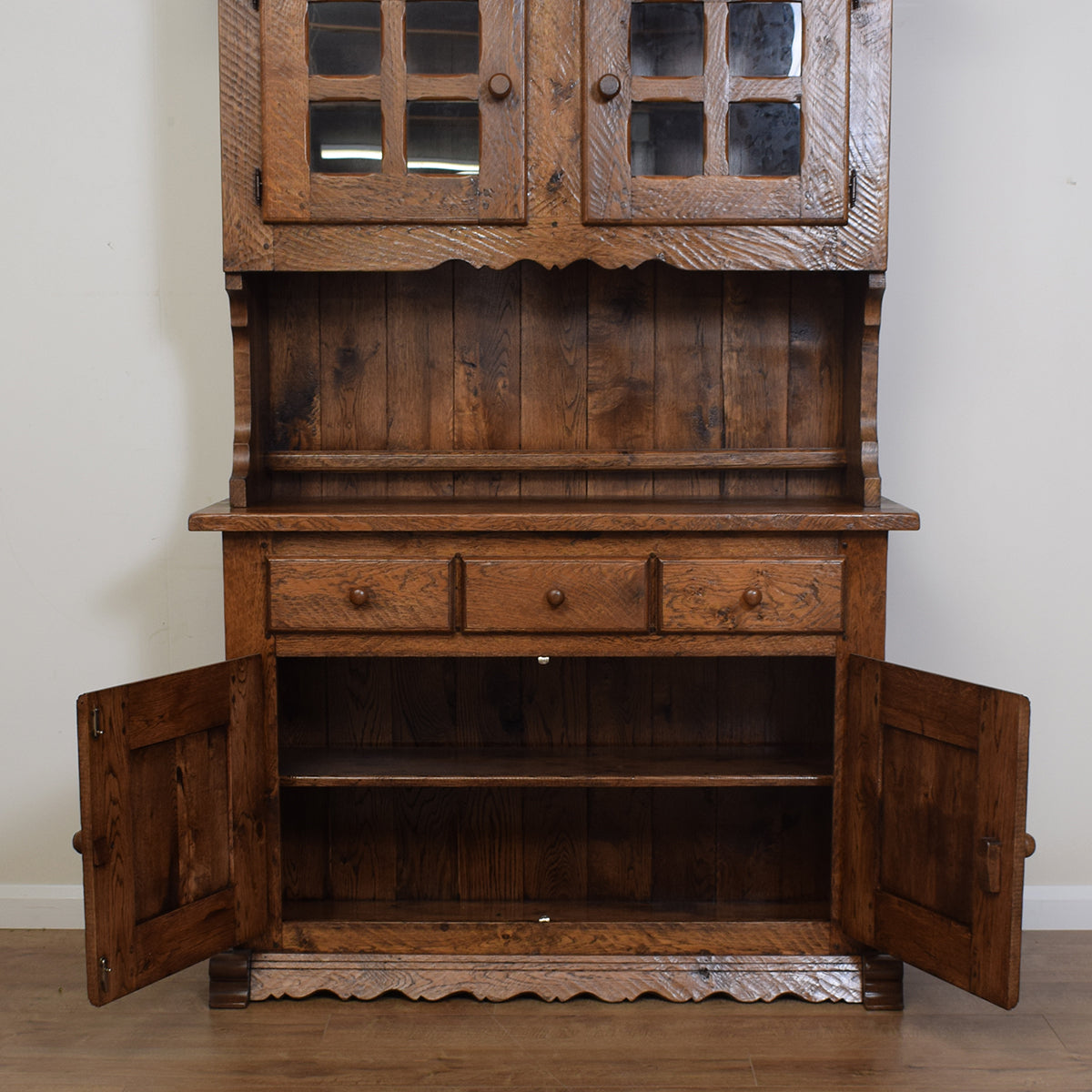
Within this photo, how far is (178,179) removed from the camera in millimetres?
2561

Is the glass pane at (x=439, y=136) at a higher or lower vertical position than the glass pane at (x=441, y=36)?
lower

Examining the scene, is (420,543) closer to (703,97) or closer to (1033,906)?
(703,97)

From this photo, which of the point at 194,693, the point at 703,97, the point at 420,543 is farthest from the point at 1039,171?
the point at 194,693

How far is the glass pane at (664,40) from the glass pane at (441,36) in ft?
1.02

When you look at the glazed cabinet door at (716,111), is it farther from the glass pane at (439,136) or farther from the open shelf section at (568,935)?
the open shelf section at (568,935)

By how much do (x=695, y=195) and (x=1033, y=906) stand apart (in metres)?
1.79

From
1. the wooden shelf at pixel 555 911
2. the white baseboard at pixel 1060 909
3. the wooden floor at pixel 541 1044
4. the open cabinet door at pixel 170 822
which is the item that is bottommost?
the wooden floor at pixel 541 1044

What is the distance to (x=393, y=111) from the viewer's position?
2184 millimetres

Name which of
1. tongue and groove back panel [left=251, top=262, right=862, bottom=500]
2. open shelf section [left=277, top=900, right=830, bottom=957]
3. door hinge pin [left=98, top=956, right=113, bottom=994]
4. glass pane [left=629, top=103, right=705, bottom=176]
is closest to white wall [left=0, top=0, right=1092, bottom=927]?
tongue and groove back panel [left=251, top=262, right=862, bottom=500]

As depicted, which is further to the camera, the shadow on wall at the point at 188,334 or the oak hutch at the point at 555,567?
the shadow on wall at the point at 188,334

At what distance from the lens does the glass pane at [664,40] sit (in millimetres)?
2188

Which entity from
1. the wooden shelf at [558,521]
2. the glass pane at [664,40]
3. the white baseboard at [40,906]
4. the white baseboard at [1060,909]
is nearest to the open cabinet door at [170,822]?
the wooden shelf at [558,521]

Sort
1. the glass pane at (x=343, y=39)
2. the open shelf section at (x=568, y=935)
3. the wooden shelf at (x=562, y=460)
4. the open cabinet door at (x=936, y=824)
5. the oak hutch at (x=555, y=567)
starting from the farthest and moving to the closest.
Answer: the wooden shelf at (x=562, y=460) < the open shelf section at (x=568, y=935) < the glass pane at (x=343, y=39) < the oak hutch at (x=555, y=567) < the open cabinet door at (x=936, y=824)

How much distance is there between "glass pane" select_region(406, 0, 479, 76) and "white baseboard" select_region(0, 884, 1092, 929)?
2000 millimetres
